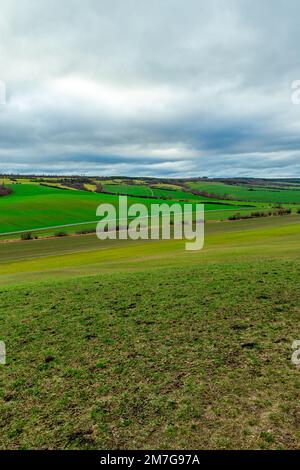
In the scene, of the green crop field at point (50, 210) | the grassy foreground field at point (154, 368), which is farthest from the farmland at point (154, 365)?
the green crop field at point (50, 210)

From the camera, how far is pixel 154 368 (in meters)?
8.26

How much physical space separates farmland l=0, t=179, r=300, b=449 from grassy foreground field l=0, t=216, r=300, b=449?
1.1 inches

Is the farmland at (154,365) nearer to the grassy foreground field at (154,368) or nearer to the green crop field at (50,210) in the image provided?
the grassy foreground field at (154,368)

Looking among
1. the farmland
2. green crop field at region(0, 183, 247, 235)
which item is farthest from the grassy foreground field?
green crop field at region(0, 183, 247, 235)

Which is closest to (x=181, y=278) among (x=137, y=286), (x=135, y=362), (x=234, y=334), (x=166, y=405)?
(x=137, y=286)

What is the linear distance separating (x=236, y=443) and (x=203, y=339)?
4.00m

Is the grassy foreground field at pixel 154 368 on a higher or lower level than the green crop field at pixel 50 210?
lower

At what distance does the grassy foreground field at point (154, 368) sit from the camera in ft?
19.9

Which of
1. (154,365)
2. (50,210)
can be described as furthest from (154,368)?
(50,210)

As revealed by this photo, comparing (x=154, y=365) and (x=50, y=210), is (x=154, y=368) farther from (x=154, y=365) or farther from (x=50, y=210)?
(x=50, y=210)

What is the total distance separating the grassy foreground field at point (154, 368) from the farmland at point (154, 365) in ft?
0.09

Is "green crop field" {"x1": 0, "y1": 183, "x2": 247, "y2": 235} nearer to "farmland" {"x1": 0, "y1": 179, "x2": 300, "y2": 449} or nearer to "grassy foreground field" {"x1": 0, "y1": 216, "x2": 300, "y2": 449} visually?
"farmland" {"x1": 0, "y1": 179, "x2": 300, "y2": 449}

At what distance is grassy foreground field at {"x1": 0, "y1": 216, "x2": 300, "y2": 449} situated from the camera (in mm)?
6062
